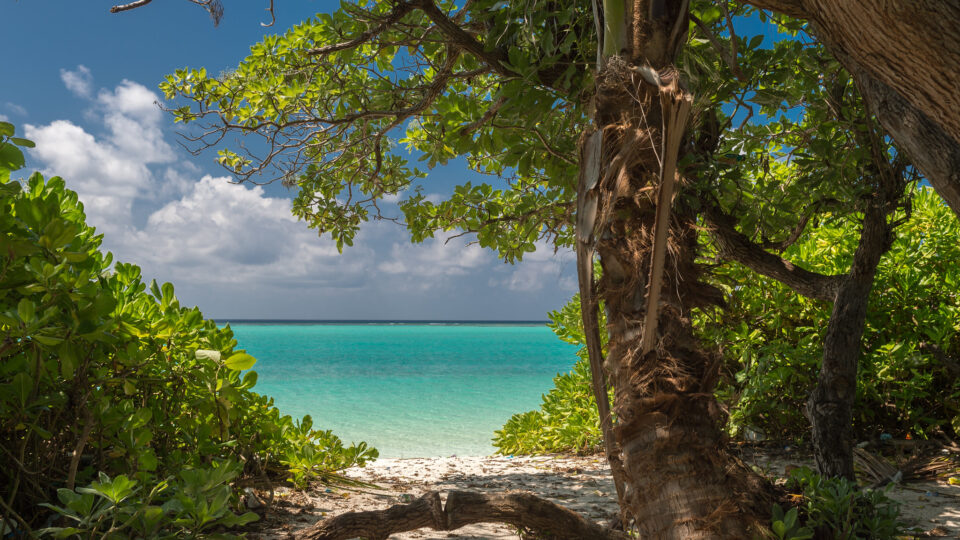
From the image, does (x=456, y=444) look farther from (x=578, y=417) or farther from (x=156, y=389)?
(x=156, y=389)

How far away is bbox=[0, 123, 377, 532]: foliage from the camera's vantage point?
164 cm

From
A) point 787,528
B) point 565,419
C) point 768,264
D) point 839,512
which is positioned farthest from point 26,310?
point 565,419

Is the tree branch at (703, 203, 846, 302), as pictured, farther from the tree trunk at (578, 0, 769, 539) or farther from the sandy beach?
the tree trunk at (578, 0, 769, 539)

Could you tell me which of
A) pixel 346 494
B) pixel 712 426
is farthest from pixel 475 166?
pixel 712 426

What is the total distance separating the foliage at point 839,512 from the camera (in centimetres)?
201

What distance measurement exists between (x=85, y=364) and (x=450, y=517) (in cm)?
140

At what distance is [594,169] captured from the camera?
187 cm

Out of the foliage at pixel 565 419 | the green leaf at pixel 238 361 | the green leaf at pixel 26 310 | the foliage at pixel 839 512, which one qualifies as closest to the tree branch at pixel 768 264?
the foliage at pixel 839 512

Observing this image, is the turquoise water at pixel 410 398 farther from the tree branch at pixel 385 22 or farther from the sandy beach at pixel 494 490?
the tree branch at pixel 385 22

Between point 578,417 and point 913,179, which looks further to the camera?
point 578,417

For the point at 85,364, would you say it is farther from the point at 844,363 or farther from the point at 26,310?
the point at 844,363

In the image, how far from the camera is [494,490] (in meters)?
4.18

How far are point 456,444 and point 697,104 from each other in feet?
32.0

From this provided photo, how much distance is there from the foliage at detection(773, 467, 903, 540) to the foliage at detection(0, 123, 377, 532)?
2253 millimetres
